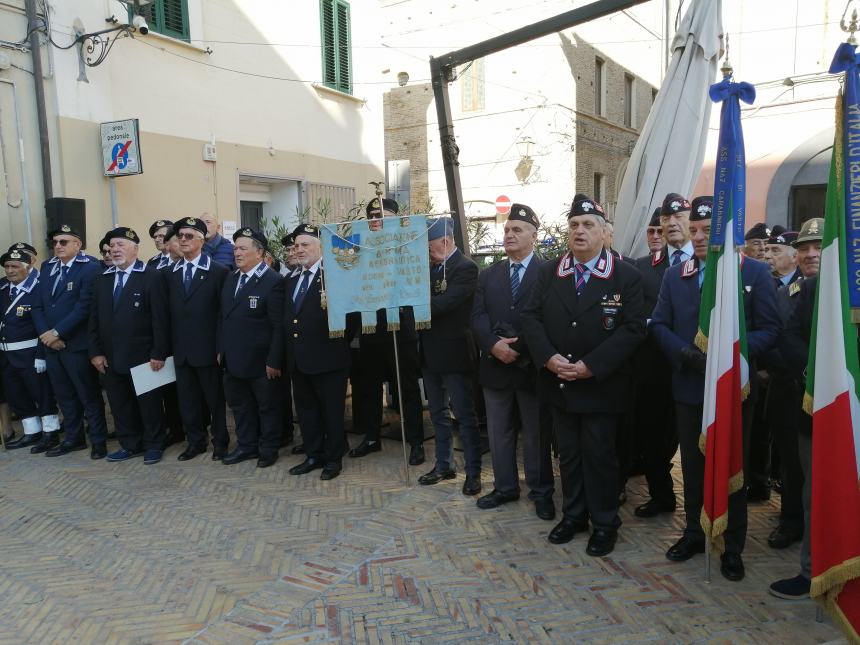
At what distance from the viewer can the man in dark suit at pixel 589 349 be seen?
374 centimetres

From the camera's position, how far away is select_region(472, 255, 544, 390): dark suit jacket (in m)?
4.32

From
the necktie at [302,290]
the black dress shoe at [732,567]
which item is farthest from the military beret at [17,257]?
the black dress shoe at [732,567]

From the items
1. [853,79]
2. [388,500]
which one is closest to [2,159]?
[388,500]

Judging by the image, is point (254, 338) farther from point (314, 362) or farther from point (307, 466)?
point (307, 466)

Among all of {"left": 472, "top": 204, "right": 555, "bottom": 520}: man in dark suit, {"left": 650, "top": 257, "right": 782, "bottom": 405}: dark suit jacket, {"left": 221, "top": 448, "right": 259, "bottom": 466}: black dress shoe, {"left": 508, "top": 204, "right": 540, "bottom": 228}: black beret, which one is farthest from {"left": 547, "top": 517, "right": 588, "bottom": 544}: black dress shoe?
{"left": 221, "top": 448, "right": 259, "bottom": 466}: black dress shoe

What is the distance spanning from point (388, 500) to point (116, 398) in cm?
288

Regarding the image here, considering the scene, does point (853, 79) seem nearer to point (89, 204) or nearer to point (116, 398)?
point (116, 398)

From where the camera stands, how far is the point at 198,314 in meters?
5.68

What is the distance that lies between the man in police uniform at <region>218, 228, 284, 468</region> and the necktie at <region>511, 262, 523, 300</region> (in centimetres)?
201

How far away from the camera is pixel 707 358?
3408 mm

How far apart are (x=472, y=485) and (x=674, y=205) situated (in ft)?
7.81

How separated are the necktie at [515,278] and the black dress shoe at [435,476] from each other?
5.14ft

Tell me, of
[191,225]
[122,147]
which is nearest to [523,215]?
[191,225]

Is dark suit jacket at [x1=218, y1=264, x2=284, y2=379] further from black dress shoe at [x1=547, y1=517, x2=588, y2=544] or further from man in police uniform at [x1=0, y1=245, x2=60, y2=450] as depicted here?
black dress shoe at [x1=547, y1=517, x2=588, y2=544]
